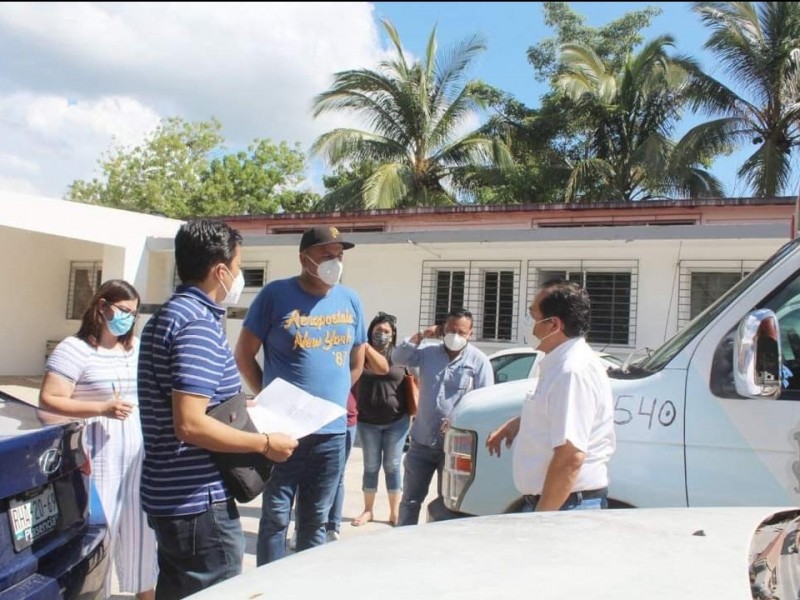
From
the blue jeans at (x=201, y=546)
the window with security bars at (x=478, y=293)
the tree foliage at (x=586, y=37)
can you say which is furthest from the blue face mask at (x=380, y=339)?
the tree foliage at (x=586, y=37)

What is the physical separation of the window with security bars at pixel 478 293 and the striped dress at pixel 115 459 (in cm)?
874

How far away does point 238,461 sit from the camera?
2461mm

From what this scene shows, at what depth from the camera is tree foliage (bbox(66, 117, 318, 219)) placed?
31188 mm

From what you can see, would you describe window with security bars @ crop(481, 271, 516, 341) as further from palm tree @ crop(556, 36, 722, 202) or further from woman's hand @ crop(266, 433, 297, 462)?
woman's hand @ crop(266, 433, 297, 462)

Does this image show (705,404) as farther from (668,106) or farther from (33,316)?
(668,106)

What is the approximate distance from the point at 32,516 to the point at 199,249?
3.67ft

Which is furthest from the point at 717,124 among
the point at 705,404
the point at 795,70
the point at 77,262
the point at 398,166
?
the point at 705,404

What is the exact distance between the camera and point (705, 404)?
2.84 metres

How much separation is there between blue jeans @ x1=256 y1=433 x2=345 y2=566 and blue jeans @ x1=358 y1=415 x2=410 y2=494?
2.29 meters

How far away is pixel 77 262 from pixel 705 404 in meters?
17.8

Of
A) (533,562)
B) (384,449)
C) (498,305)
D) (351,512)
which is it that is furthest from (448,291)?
(533,562)

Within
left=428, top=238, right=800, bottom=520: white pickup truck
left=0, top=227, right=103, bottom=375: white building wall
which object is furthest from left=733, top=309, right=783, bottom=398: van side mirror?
left=0, top=227, right=103, bottom=375: white building wall

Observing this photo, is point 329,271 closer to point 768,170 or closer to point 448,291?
point 448,291

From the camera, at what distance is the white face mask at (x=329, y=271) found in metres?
3.63
